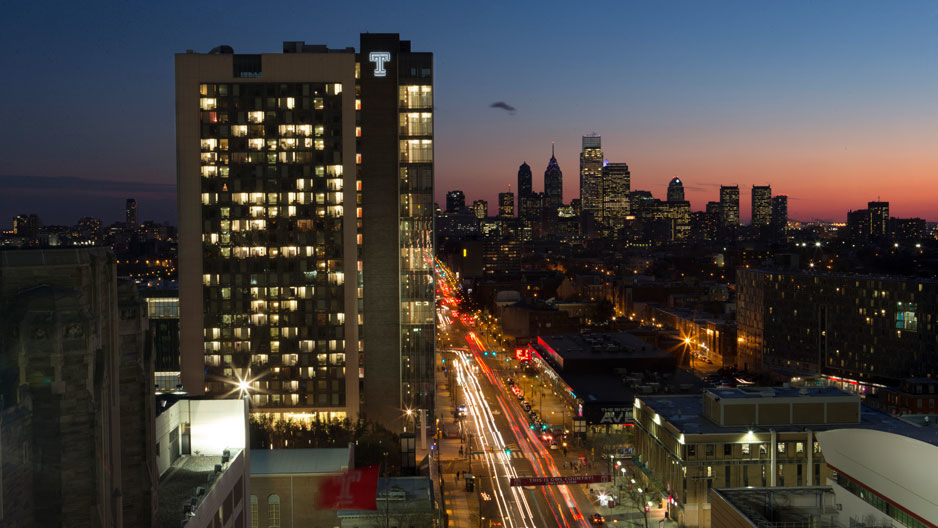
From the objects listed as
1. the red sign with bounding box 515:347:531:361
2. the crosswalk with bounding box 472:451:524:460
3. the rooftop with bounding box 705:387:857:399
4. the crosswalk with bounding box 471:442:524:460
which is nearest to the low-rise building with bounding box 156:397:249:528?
the crosswalk with bounding box 472:451:524:460

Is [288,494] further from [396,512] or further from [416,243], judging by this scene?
[416,243]

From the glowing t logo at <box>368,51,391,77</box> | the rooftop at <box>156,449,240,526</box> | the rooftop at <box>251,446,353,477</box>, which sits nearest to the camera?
the rooftop at <box>156,449,240,526</box>

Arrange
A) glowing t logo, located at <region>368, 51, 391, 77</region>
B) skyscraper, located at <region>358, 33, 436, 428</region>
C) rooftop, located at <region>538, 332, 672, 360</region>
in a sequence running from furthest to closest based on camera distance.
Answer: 1. rooftop, located at <region>538, 332, 672, 360</region>
2. skyscraper, located at <region>358, 33, 436, 428</region>
3. glowing t logo, located at <region>368, 51, 391, 77</region>

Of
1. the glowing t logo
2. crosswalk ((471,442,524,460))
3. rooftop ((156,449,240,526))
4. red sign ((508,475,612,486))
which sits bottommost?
crosswalk ((471,442,524,460))

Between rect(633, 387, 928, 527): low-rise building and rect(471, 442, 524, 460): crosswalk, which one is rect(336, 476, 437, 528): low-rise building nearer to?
rect(633, 387, 928, 527): low-rise building

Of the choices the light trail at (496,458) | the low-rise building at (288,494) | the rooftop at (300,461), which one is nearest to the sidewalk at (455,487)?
the light trail at (496,458)

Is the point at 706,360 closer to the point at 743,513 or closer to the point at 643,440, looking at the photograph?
the point at 643,440

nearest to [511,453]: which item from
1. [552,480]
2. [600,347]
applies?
[552,480]
